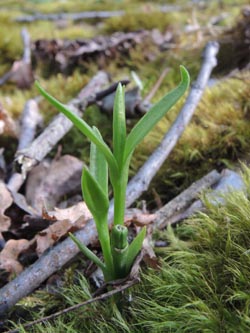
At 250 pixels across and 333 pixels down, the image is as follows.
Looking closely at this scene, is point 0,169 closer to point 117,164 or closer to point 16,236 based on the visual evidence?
point 16,236

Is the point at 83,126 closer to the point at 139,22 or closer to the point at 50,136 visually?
the point at 50,136

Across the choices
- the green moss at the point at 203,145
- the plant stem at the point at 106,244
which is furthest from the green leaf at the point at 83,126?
the green moss at the point at 203,145

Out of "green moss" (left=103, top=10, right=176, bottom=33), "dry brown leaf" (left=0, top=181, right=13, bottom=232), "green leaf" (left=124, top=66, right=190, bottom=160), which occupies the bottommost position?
"dry brown leaf" (left=0, top=181, right=13, bottom=232)

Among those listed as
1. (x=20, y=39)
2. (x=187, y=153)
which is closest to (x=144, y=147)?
(x=187, y=153)

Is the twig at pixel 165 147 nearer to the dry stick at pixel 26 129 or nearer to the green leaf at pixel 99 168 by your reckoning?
the green leaf at pixel 99 168

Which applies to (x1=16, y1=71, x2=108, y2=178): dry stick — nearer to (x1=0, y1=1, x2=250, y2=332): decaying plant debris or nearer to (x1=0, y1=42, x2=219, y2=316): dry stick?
(x1=0, y1=1, x2=250, y2=332): decaying plant debris

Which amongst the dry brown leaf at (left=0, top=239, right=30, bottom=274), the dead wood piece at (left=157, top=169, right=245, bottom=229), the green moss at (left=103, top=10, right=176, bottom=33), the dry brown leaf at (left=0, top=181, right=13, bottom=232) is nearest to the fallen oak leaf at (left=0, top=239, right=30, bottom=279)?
the dry brown leaf at (left=0, top=239, right=30, bottom=274)

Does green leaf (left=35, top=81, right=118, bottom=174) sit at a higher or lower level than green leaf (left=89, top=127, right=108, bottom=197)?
higher
